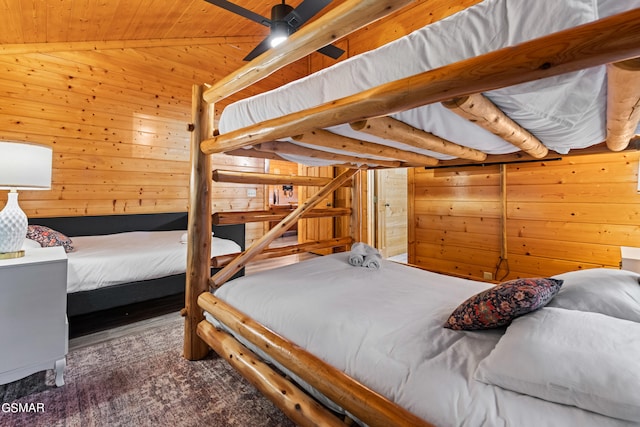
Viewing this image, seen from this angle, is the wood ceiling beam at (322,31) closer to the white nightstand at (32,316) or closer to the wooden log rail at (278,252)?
the wooden log rail at (278,252)

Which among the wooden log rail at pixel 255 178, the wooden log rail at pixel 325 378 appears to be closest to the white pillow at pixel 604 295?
the wooden log rail at pixel 325 378

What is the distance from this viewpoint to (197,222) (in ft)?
6.10

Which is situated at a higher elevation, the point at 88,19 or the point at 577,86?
the point at 88,19

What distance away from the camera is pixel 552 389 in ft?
2.33

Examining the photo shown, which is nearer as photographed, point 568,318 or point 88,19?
point 568,318

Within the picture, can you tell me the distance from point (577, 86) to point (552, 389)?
838mm

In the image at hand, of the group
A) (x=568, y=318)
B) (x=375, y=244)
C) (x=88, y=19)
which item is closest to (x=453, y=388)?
(x=568, y=318)

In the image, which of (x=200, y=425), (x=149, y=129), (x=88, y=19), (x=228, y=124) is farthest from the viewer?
(x=149, y=129)

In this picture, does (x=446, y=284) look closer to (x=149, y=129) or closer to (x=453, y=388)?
(x=453, y=388)

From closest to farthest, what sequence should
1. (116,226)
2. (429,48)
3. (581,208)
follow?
(429,48) → (581,208) → (116,226)

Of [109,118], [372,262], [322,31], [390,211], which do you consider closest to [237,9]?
[322,31]

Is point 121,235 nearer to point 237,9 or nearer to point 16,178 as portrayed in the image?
point 16,178

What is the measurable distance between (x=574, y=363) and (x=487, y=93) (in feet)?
2.64

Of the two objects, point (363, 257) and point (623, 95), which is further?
point (363, 257)
